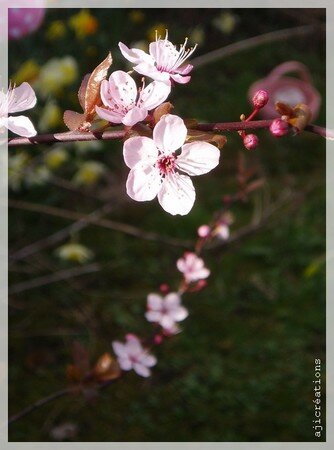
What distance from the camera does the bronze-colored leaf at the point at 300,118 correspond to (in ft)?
2.17

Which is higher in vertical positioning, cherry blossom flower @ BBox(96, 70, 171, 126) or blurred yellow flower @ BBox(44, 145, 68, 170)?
blurred yellow flower @ BBox(44, 145, 68, 170)

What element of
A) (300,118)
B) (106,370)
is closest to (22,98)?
(300,118)

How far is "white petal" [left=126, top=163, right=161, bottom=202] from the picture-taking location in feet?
2.52

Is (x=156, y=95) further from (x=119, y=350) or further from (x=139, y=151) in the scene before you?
(x=119, y=350)

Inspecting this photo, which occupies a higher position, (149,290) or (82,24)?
(82,24)

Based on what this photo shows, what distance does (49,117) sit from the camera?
2.04m

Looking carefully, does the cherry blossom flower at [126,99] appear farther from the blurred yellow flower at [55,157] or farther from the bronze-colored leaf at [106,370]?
the blurred yellow flower at [55,157]

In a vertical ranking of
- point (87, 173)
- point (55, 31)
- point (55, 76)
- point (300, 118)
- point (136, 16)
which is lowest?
point (300, 118)

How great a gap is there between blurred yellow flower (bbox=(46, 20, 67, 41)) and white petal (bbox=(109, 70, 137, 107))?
1.62 meters

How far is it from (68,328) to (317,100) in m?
1.32

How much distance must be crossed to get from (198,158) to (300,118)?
0.14 meters

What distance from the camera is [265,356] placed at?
78.6 inches

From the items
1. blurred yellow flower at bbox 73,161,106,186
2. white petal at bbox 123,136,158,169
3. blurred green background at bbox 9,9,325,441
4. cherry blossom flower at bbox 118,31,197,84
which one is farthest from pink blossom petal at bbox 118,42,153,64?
blurred yellow flower at bbox 73,161,106,186

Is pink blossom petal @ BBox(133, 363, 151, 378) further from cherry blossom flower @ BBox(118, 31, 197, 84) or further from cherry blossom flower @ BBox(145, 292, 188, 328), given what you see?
cherry blossom flower @ BBox(118, 31, 197, 84)
